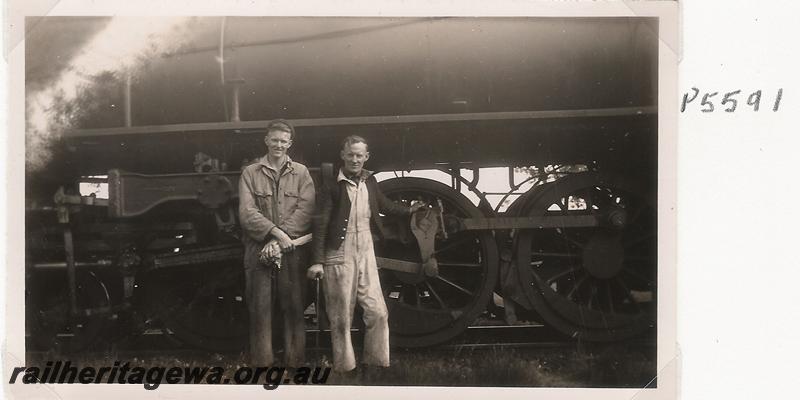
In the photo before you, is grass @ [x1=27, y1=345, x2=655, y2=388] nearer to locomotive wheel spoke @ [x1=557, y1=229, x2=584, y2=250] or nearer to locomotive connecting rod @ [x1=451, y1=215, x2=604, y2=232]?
locomotive wheel spoke @ [x1=557, y1=229, x2=584, y2=250]

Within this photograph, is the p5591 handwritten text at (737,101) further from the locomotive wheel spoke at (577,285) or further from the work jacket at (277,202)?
the work jacket at (277,202)

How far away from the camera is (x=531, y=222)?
494cm

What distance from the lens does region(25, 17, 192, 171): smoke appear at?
15.5ft

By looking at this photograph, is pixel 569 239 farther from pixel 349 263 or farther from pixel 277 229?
pixel 277 229

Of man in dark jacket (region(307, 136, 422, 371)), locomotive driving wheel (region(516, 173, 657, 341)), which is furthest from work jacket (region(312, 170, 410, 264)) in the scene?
locomotive driving wheel (region(516, 173, 657, 341))

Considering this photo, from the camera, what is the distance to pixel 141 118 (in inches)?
194

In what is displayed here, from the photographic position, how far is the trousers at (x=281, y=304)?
4.75 meters

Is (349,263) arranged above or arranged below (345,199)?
below

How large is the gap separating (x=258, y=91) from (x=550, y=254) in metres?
2.24

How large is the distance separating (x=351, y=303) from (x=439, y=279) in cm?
71

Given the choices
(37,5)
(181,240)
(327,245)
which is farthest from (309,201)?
(37,5)

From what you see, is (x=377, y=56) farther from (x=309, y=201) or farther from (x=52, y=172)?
(x=52, y=172)

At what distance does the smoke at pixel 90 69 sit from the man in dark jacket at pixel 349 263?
1382mm

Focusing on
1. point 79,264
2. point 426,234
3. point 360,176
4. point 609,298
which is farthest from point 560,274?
point 79,264
